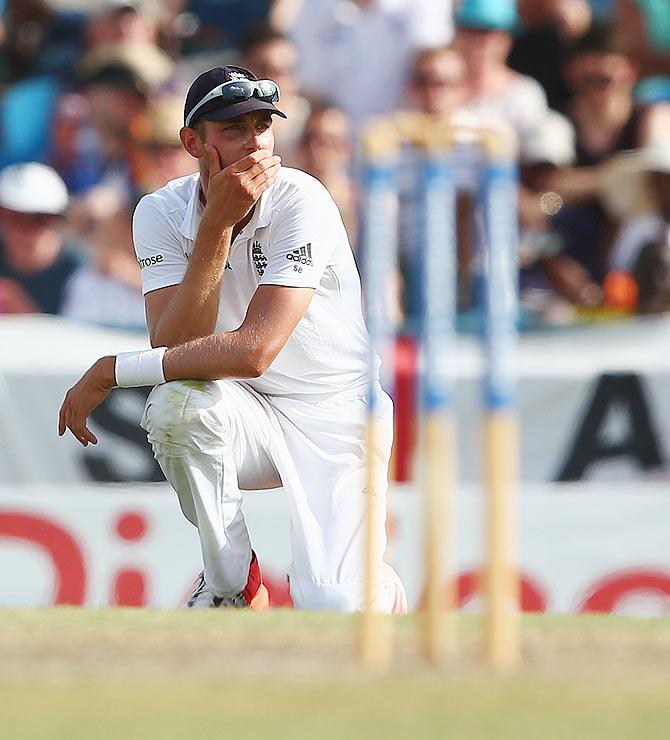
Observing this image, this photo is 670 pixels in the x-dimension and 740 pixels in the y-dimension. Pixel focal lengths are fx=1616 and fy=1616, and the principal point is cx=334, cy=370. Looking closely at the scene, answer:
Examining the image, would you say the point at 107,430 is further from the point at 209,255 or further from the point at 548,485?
the point at 209,255

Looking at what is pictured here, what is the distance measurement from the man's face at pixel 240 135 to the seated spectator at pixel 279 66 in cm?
390

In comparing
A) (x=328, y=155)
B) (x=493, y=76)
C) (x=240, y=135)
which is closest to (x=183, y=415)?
(x=240, y=135)

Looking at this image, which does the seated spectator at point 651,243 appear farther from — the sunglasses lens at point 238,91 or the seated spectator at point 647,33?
the sunglasses lens at point 238,91

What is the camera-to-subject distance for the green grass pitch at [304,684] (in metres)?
2.98

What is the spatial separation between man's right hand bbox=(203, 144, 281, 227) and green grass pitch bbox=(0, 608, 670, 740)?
4.41ft

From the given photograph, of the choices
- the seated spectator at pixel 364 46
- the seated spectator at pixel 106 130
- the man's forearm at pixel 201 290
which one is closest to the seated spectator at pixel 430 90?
the seated spectator at pixel 364 46

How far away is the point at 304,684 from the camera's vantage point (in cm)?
336

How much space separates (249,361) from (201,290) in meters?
0.30

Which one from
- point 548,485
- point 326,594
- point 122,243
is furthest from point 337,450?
point 122,243

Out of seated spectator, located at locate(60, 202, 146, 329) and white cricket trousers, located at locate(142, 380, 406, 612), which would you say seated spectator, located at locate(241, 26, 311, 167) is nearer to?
seated spectator, located at locate(60, 202, 146, 329)

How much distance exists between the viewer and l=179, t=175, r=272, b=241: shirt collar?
5281mm

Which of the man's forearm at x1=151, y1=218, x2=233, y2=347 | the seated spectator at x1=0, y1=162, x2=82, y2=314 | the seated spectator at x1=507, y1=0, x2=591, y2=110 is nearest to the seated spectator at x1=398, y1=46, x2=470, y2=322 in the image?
the seated spectator at x1=507, y1=0, x2=591, y2=110

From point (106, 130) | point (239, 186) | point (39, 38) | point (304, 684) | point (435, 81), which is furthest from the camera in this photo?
point (39, 38)

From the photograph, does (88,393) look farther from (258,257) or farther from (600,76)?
(600,76)
